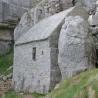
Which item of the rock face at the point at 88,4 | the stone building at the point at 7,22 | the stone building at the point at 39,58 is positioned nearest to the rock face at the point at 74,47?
the stone building at the point at 39,58

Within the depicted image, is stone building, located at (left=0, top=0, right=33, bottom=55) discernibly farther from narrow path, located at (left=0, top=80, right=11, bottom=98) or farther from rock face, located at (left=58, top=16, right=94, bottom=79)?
rock face, located at (left=58, top=16, right=94, bottom=79)

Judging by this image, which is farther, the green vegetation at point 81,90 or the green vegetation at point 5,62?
the green vegetation at point 5,62

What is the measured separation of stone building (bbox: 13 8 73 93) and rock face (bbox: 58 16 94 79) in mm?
818

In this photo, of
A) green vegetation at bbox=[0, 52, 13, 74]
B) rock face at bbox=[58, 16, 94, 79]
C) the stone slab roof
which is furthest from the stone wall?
green vegetation at bbox=[0, 52, 13, 74]

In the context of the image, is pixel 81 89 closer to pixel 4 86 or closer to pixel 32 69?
pixel 32 69

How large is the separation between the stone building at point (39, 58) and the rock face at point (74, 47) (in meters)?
0.82

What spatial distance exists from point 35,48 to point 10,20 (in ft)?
57.2

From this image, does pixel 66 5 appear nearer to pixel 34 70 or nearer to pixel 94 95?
pixel 34 70

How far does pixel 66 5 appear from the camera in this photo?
36.3m

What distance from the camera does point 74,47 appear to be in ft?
78.2

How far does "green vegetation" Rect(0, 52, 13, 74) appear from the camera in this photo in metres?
37.5

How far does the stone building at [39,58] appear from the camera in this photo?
24984mm

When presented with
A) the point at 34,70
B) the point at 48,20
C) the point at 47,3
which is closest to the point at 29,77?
the point at 34,70

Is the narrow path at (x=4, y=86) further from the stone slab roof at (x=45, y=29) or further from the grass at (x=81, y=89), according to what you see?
the grass at (x=81, y=89)
